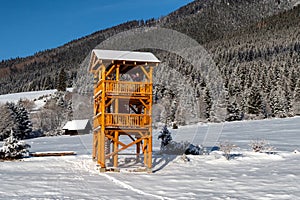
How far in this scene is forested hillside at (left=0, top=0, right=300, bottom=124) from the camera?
5950 centimetres

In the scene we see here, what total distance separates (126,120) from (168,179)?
13.5ft

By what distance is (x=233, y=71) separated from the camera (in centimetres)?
8912

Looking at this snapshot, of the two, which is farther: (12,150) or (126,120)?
(12,150)

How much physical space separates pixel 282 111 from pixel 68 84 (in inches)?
2977

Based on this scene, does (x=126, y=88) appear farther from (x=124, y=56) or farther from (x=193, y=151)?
(x=193, y=151)

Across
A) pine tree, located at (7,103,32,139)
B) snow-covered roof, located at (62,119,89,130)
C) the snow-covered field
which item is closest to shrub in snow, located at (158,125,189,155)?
the snow-covered field

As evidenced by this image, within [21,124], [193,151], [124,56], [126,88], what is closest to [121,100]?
[126,88]

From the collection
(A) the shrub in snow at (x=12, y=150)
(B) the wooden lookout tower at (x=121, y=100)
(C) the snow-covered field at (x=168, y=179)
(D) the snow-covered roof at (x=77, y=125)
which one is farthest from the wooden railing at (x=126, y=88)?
(D) the snow-covered roof at (x=77, y=125)

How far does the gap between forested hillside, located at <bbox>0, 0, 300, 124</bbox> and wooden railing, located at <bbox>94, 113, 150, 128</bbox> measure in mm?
10386

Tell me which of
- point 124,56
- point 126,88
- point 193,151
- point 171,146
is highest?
point 124,56

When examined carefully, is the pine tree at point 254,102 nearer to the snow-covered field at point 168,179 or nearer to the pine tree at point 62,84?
the snow-covered field at point 168,179

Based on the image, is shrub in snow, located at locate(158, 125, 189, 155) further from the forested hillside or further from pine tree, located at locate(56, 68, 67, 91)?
pine tree, located at locate(56, 68, 67, 91)

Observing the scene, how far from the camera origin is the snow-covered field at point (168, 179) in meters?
14.3

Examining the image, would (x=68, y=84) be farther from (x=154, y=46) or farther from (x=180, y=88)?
(x=154, y=46)
